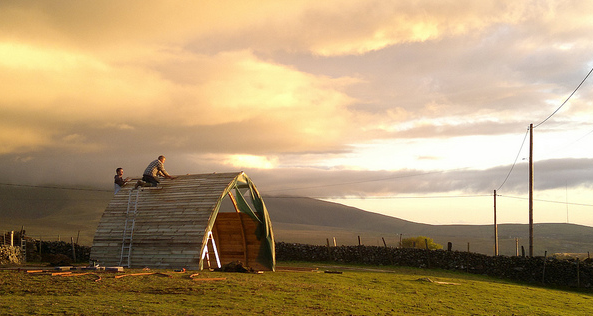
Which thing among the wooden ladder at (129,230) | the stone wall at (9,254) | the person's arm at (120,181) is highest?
the person's arm at (120,181)

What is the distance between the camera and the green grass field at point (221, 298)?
11727mm

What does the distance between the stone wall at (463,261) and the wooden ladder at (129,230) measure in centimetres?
1727

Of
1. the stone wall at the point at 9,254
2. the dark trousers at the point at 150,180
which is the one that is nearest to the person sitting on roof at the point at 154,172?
the dark trousers at the point at 150,180

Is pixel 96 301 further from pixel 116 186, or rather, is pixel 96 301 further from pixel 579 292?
pixel 579 292

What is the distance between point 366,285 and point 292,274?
3.42 m

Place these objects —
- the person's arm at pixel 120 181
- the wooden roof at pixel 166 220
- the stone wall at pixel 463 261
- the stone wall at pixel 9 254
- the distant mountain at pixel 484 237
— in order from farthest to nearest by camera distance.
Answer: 1. the distant mountain at pixel 484 237
2. the stone wall at pixel 463 261
3. the stone wall at pixel 9 254
4. the person's arm at pixel 120 181
5. the wooden roof at pixel 166 220

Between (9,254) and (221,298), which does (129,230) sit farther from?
(9,254)

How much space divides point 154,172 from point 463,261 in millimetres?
22384

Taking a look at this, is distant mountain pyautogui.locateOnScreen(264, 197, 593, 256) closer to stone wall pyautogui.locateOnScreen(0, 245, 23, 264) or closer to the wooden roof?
stone wall pyautogui.locateOnScreen(0, 245, 23, 264)

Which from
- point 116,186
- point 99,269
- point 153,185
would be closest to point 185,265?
point 99,269

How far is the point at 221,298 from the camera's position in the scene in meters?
13.7

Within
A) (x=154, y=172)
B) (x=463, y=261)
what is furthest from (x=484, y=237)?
(x=154, y=172)

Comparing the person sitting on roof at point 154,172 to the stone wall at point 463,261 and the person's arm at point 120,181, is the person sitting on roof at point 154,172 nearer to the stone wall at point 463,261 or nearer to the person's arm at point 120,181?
the person's arm at point 120,181

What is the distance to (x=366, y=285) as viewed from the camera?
825 inches
